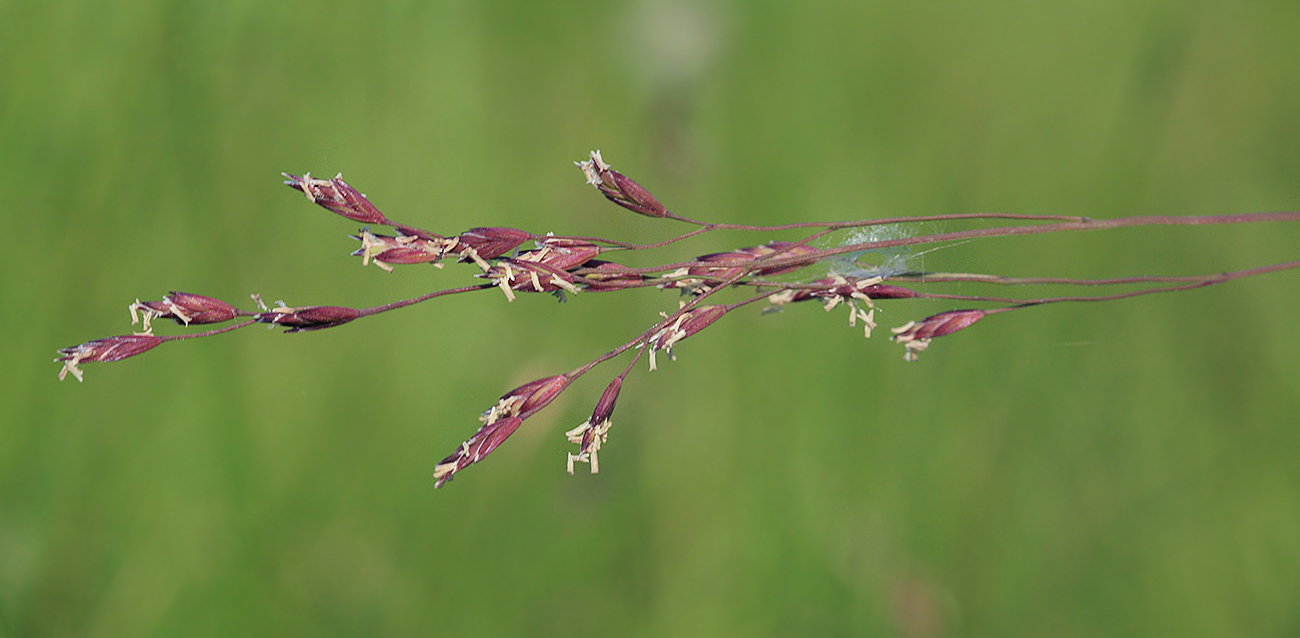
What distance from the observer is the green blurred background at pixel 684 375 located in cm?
40

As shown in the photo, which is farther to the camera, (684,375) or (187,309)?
(684,375)

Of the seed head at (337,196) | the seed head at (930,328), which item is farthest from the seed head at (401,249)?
the seed head at (930,328)

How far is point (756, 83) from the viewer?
440 mm

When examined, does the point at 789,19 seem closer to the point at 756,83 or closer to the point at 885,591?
the point at 756,83

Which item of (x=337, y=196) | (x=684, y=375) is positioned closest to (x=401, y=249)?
(x=337, y=196)

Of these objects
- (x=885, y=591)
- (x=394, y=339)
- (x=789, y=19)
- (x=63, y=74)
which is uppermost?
(x=789, y=19)

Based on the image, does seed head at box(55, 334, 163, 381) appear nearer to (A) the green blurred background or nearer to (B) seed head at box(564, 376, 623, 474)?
(B) seed head at box(564, 376, 623, 474)

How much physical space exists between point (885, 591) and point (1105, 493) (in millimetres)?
140

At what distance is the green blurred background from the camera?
40cm

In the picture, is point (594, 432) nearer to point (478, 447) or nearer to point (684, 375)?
point (478, 447)

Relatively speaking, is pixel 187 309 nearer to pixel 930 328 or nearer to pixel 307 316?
pixel 307 316

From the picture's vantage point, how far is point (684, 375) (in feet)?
1.42

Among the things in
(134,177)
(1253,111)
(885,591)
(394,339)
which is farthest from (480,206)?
(1253,111)

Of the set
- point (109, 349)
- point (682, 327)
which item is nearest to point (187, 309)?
point (109, 349)
